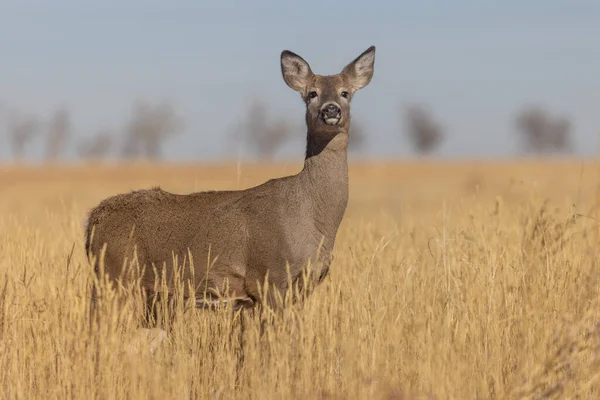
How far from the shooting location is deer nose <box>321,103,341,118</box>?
7.67 metres

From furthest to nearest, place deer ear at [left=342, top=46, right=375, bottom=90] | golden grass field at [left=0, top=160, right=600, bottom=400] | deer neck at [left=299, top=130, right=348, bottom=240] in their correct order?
1. deer ear at [left=342, top=46, right=375, bottom=90]
2. deer neck at [left=299, top=130, right=348, bottom=240]
3. golden grass field at [left=0, top=160, right=600, bottom=400]

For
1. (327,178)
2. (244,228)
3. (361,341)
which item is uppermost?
(327,178)

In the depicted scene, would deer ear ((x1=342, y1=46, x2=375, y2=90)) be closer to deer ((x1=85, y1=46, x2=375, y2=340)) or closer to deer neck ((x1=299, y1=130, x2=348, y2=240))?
deer ((x1=85, y1=46, x2=375, y2=340))

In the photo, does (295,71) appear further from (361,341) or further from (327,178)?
(361,341)

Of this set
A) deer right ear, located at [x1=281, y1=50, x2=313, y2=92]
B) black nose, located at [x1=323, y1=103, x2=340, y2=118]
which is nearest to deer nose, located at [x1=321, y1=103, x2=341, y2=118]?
black nose, located at [x1=323, y1=103, x2=340, y2=118]

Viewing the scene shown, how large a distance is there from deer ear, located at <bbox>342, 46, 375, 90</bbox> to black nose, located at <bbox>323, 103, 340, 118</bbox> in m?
0.75

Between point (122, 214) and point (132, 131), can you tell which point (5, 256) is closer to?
point (122, 214)

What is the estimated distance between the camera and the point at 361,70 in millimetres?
8578

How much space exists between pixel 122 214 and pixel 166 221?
1.29ft

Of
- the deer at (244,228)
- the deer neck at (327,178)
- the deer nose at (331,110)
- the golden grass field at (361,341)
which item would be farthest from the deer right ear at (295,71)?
the golden grass field at (361,341)

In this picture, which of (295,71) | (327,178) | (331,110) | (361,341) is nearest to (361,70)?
(295,71)

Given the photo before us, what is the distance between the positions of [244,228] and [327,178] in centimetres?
85

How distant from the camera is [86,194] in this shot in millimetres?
41781

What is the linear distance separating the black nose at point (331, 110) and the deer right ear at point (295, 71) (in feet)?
2.91
